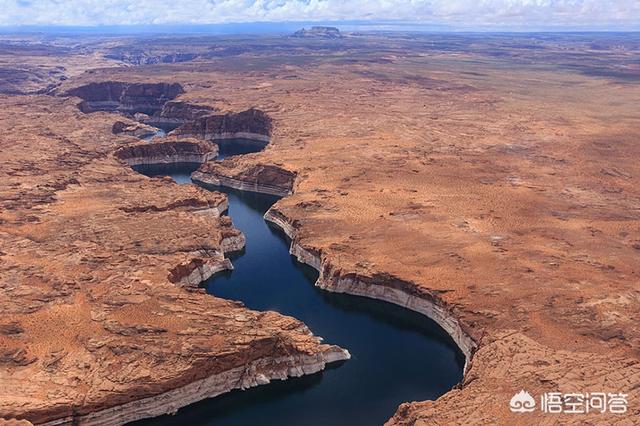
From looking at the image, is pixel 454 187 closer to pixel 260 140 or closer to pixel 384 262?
pixel 384 262

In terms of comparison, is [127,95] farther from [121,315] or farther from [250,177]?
[121,315]

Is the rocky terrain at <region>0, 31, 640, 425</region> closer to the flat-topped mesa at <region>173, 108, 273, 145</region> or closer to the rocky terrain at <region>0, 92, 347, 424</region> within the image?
the rocky terrain at <region>0, 92, 347, 424</region>

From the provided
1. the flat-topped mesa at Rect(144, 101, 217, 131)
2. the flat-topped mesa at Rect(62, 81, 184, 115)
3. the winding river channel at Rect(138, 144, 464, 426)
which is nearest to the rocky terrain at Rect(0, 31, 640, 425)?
the winding river channel at Rect(138, 144, 464, 426)

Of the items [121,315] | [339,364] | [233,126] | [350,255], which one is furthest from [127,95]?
[339,364]

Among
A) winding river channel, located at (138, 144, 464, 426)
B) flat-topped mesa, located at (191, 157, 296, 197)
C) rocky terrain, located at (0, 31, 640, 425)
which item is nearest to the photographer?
rocky terrain, located at (0, 31, 640, 425)

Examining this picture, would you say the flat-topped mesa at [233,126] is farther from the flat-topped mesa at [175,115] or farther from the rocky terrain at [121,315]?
the rocky terrain at [121,315]

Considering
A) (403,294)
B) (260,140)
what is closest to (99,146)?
(260,140)

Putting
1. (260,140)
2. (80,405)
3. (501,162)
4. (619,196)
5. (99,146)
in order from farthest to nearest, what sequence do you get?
(260,140)
(99,146)
(501,162)
(619,196)
(80,405)

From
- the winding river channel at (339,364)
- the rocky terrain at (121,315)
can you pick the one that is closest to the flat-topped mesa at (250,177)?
the rocky terrain at (121,315)
